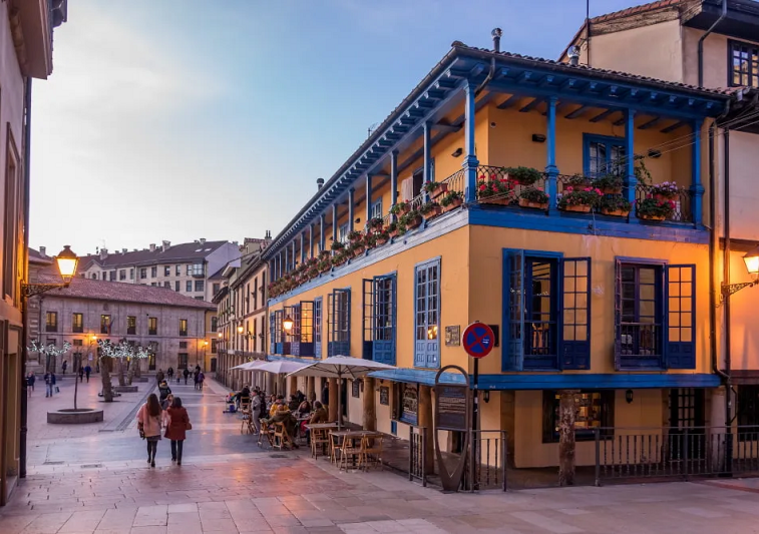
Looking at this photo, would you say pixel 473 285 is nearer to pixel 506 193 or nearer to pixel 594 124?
pixel 506 193

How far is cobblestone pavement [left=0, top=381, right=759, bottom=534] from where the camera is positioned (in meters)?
9.49

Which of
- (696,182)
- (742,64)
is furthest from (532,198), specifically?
(742,64)

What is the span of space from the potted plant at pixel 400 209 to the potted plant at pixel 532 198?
12.5 feet

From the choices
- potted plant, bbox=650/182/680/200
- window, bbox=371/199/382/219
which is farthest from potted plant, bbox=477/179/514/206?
window, bbox=371/199/382/219

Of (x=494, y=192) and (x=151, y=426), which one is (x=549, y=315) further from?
(x=151, y=426)

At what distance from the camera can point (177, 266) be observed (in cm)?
9975

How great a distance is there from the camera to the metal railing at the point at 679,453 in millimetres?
13750

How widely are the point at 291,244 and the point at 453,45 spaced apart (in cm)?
2250

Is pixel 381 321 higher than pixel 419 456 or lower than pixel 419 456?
higher

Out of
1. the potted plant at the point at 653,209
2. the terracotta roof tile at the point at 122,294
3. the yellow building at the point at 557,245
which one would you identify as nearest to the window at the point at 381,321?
the yellow building at the point at 557,245

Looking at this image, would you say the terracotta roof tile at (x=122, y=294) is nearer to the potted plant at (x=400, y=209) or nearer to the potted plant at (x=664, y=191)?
the potted plant at (x=400, y=209)

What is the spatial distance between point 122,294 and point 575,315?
64.8 m

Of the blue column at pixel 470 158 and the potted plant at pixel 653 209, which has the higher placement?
the blue column at pixel 470 158

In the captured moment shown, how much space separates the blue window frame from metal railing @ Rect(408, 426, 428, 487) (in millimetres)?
13294
